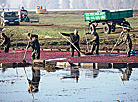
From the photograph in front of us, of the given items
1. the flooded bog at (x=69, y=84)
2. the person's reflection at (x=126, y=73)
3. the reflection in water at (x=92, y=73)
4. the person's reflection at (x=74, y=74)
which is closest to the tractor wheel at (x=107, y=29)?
the person's reflection at (x=126, y=73)

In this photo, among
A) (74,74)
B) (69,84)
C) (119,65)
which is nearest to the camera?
(69,84)

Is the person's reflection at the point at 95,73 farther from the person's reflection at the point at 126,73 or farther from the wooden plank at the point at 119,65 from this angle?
the wooden plank at the point at 119,65

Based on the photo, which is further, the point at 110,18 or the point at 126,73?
the point at 110,18

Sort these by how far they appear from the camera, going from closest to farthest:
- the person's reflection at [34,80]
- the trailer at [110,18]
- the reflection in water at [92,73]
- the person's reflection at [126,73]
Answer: the person's reflection at [34,80], the person's reflection at [126,73], the reflection in water at [92,73], the trailer at [110,18]

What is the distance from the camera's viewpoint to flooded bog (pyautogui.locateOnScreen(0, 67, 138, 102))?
48.5ft

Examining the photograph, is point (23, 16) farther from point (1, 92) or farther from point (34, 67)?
point (1, 92)

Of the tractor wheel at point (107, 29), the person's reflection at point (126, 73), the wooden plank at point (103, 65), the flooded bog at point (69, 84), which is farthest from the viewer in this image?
the tractor wheel at point (107, 29)

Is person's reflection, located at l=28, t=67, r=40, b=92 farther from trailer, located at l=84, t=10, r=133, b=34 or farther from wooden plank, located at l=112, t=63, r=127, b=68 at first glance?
trailer, located at l=84, t=10, r=133, b=34

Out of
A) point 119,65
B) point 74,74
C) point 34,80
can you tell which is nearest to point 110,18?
point 119,65

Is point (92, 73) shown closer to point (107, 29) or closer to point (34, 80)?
point (34, 80)

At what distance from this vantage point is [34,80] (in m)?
18.6

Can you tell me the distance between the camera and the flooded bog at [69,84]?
1477 cm

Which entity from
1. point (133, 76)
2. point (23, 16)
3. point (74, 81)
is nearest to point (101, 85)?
point (74, 81)

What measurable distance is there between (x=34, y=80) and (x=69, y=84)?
1.76 metres
